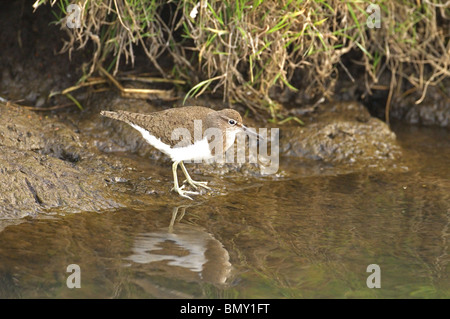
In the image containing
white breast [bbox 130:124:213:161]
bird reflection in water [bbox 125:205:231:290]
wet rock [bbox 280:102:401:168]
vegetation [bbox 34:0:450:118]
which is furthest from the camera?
wet rock [bbox 280:102:401:168]

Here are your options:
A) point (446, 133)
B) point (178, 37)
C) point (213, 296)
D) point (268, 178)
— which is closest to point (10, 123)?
point (178, 37)

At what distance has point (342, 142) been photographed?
6113 millimetres

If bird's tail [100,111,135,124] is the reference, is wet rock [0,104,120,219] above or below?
below

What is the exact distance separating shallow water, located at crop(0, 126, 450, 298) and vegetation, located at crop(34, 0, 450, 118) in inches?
49.7

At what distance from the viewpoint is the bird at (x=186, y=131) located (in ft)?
16.5

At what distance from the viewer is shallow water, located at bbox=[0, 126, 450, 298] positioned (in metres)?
3.60

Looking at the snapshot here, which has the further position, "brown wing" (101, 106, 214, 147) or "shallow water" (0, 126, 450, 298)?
"brown wing" (101, 106, 214, 147)

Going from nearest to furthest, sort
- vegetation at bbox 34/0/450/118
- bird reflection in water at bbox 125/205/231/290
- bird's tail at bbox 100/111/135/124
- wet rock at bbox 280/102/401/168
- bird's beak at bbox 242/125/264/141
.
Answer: bird reflection in water at bbox 125/205/231/290
bird's tail at bbox 100/111/135/124
bird's beak at bbox 242/125/264/141
vegetation at bbox 34/0/450/118
wet rock at bbox 280/102/401/168

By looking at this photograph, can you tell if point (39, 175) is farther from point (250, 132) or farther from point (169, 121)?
point (250, 132)

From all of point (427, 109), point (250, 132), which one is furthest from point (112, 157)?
point (427, 109)

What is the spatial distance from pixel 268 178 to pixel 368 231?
1.35 m

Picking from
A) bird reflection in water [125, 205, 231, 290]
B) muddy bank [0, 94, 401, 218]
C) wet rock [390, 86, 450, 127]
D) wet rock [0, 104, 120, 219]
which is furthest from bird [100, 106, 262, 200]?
wet rock [390, 86, 450, 127]

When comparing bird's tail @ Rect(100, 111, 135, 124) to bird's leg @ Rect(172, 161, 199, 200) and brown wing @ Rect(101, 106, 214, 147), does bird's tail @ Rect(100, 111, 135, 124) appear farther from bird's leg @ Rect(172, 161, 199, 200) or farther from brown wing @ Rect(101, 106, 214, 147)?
bird's leg @ Rect(172, 161, 199, 200)
